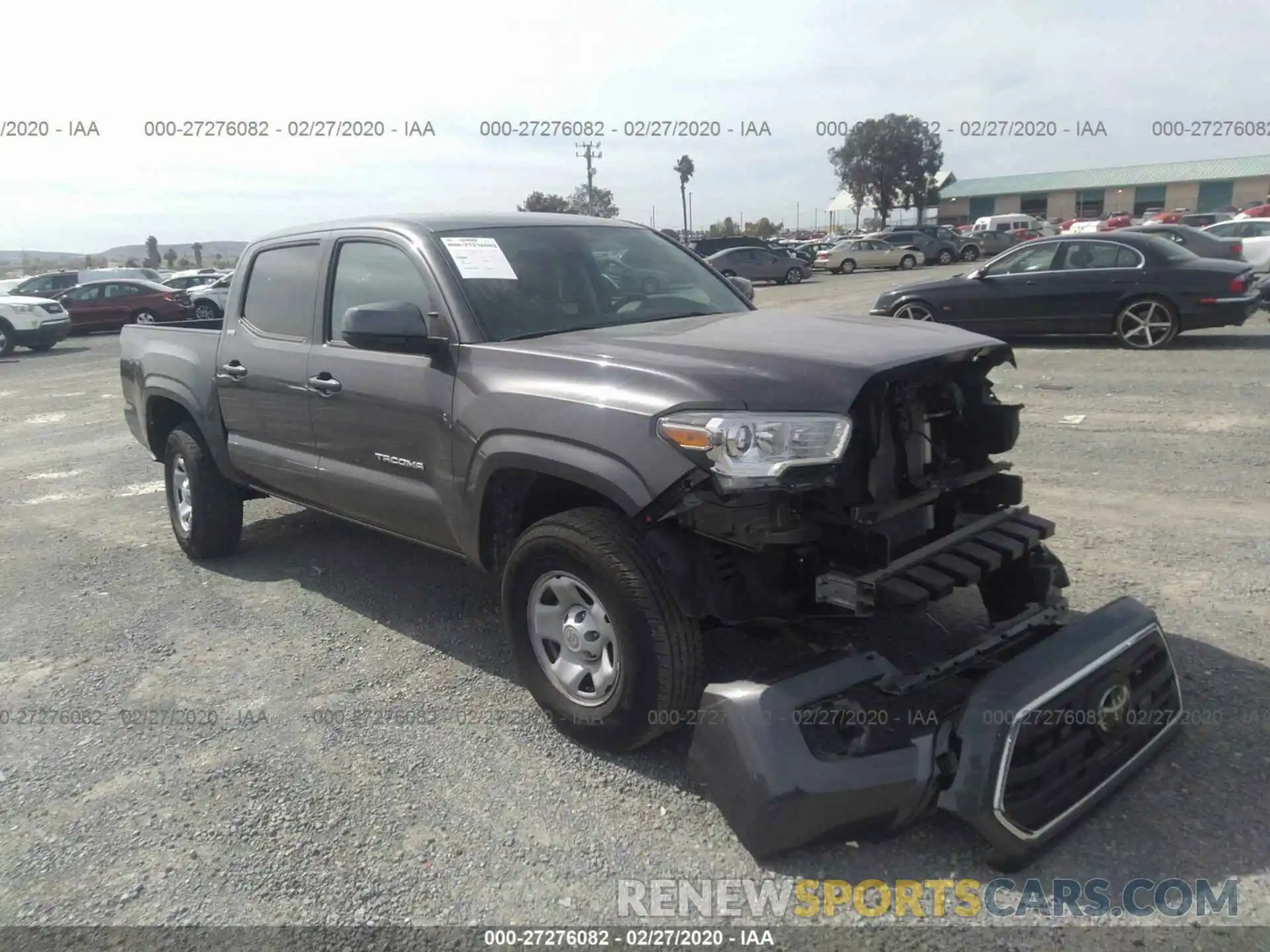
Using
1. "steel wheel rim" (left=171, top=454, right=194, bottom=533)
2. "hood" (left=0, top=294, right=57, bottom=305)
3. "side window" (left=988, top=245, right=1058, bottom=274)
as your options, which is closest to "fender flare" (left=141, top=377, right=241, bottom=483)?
"steel wheel rim" (left=171, top=454, right=194, bottom=533)

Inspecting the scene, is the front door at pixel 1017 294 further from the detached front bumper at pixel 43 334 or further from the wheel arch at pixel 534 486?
the detached front bumper at pixel 43 334

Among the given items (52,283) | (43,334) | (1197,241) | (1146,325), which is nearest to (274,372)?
(1146,325)

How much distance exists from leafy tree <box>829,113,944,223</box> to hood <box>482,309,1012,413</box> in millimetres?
65076

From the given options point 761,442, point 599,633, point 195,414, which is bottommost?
point 599,633

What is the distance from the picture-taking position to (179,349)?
581 centimetres

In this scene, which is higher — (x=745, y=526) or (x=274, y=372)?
(x=274, y=372)

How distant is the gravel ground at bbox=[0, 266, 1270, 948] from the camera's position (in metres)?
2.79

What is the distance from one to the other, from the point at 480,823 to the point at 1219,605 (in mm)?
3383

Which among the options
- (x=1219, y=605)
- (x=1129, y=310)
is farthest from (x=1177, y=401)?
(x=1219, y=605)

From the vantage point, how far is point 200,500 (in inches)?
223

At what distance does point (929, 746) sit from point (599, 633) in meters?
1.15

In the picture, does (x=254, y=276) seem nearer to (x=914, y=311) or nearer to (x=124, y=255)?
(x=914, y=311)

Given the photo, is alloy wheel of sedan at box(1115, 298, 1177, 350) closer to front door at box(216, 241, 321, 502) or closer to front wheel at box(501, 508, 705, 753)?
front door at box(216, 241, 321, 502)

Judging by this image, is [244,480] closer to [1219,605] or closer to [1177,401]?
[1219,605]
